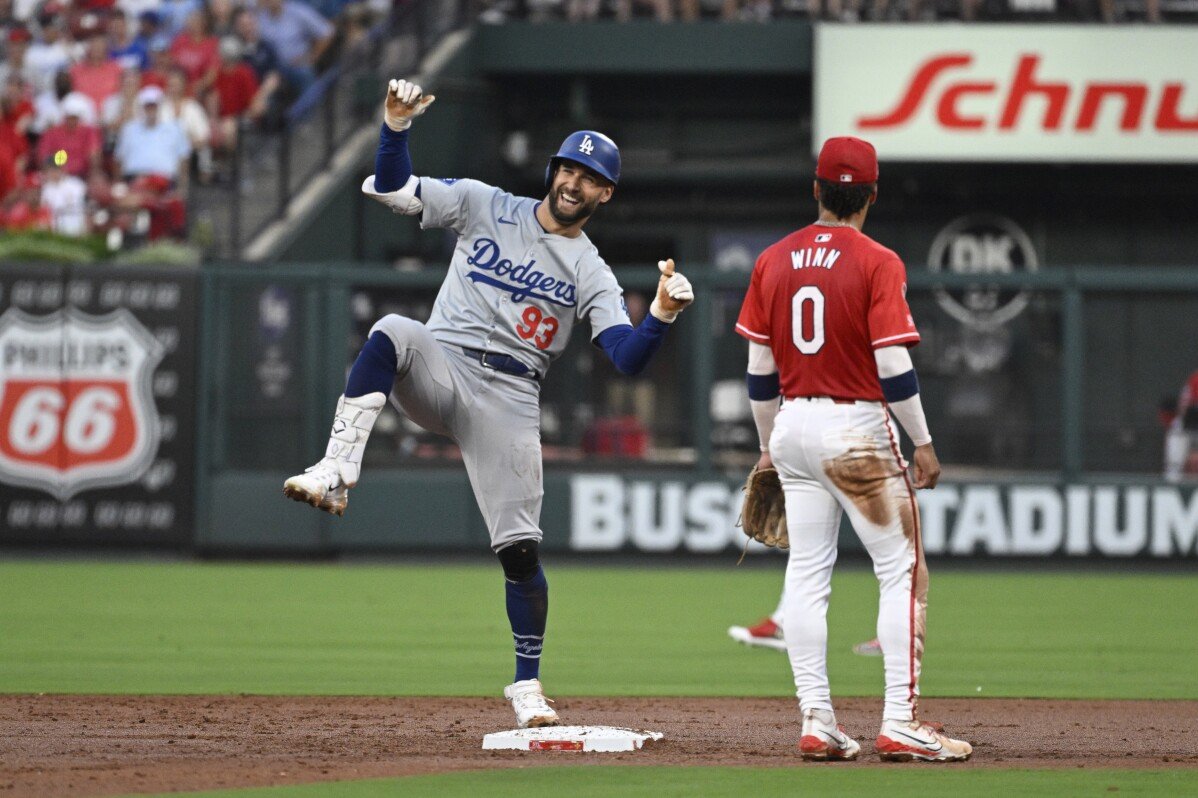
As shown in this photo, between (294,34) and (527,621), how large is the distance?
14.6 m

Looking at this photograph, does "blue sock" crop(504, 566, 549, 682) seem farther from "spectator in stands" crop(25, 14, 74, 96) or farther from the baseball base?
"spectator in stands" crop(25, 14, 74, 96)

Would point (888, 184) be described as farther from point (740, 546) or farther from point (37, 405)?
point (37, 405)

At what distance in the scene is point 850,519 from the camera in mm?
6531

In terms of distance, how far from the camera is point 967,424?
1650cm

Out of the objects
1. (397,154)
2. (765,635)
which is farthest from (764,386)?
(765,635)

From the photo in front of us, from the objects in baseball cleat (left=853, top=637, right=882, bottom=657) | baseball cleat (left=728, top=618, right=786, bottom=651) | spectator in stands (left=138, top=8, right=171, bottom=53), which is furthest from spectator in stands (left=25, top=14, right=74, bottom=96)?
baseball cleat (left=853, top=637, right=882, bottom=657)

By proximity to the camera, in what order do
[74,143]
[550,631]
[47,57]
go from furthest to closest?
1. [47,57]
2. [74,143]
3. [550,631]

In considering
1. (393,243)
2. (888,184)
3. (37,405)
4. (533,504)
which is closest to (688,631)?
(533,504)

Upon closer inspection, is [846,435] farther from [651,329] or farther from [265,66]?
[265,66]

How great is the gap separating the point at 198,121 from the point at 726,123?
6.07 m

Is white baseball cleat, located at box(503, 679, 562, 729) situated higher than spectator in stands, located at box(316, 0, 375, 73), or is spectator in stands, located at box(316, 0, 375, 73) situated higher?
spectator in stands, located at box(316, 0, 375, 73)

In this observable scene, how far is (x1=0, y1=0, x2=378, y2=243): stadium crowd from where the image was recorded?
18.6 m

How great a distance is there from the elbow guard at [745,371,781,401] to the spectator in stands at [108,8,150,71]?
14760mm

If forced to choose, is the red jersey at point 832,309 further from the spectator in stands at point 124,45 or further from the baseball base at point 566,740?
the spectator in stands at point 124,45
